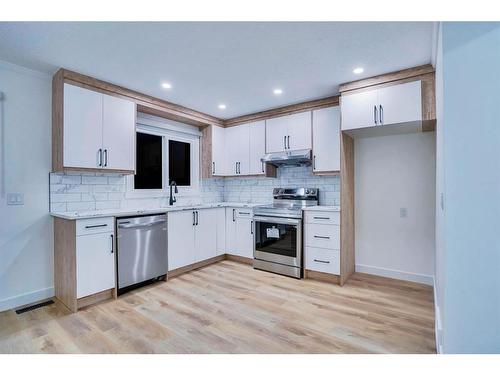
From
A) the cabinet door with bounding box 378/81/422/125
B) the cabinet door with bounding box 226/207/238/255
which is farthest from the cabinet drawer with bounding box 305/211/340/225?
the cabinet door with bounding box 226/207/238/255

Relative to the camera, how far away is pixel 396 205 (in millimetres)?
3312

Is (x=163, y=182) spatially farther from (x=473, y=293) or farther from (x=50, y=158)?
(x=473, y=293)

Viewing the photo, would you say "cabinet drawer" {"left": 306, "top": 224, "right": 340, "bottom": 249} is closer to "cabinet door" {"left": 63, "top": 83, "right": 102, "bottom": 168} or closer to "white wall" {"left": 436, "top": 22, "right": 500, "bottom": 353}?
"white wall" {"left": 436, "top": 22, "right": 500, "bottom": 353}

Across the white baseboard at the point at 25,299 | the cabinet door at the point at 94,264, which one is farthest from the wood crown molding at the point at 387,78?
the white baseboard at the point at 25,299

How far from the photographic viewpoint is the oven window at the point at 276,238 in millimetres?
3463

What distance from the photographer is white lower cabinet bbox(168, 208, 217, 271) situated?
11.2 feet

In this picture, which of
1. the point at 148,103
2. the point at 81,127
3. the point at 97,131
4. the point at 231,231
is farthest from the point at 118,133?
the point at 231,231

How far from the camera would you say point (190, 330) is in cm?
215

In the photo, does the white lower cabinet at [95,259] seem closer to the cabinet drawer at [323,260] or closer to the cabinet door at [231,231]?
the cabinet door at [231,231]

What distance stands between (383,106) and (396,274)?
209 centimetres

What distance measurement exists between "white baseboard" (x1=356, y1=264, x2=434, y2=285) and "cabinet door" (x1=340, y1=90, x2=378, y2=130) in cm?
189

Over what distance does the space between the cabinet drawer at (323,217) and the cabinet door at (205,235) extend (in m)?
1.48

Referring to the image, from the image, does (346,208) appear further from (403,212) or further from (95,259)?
(95,259)
